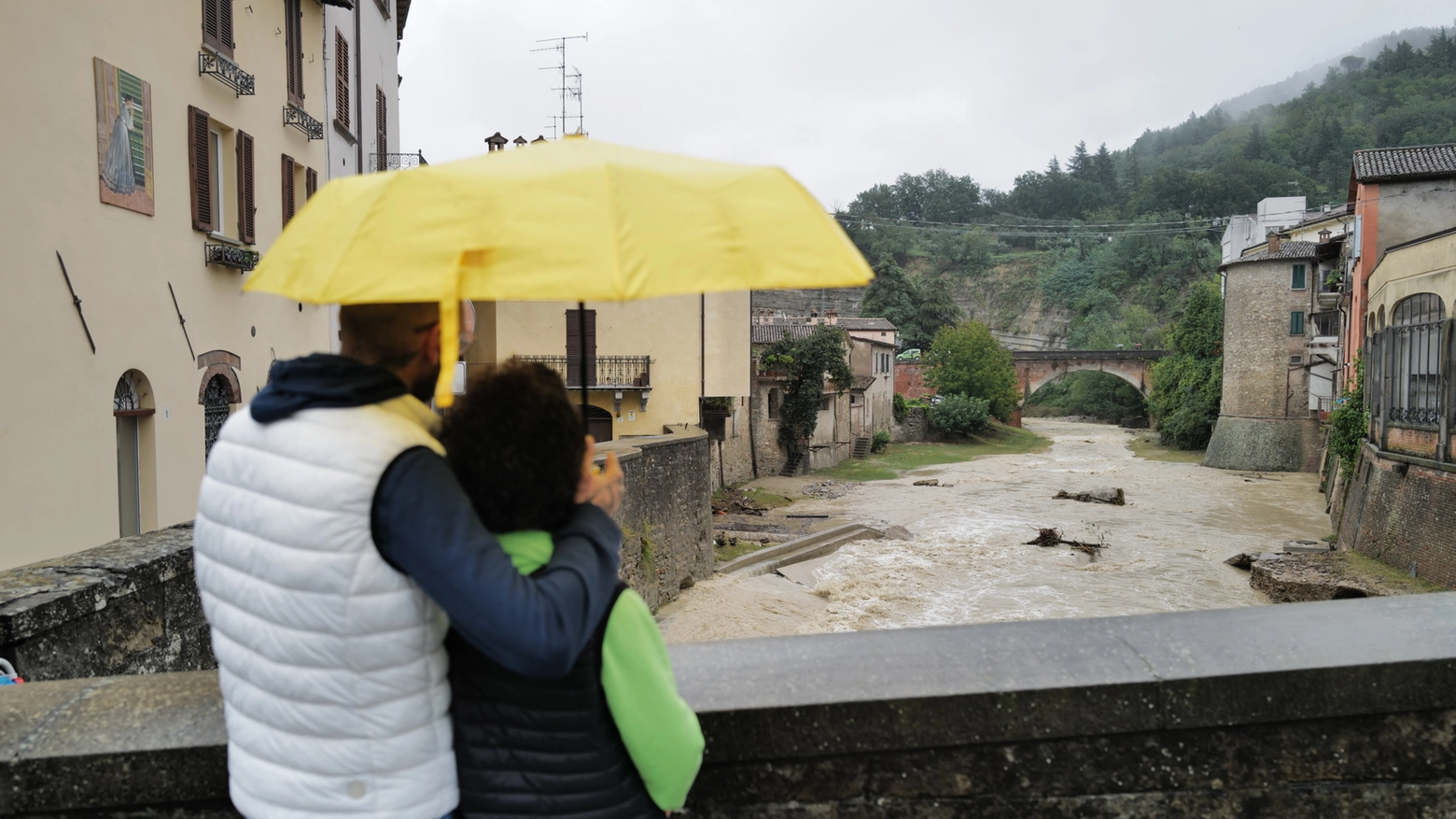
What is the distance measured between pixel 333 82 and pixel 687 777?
17241 mm

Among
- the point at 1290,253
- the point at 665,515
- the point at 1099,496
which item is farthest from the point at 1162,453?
the point at 665,515

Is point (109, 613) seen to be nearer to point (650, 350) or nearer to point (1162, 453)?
point (650, 350)

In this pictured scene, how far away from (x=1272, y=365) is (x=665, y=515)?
3647 cm

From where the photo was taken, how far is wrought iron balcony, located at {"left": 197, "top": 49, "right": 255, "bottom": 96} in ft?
38.0

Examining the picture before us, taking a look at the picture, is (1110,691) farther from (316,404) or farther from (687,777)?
(316,404)

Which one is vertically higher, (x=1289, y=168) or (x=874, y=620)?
(x=1289, y=168)

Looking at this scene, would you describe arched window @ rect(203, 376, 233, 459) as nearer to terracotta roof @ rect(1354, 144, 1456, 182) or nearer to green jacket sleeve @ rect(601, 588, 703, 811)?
green jacket sleeve @ rect(601, 588, 703, 811)

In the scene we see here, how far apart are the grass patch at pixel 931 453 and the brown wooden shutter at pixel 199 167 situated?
28019 millimetres

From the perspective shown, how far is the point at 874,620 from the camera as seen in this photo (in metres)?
16.3

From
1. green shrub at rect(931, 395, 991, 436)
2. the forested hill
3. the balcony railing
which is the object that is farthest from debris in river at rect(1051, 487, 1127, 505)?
the forested hill

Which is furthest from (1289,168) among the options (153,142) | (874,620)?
(153,142)

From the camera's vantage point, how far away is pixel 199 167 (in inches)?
452

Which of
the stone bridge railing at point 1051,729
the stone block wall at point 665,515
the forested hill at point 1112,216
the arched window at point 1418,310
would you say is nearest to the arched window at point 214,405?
the stone block wall at point 665,515

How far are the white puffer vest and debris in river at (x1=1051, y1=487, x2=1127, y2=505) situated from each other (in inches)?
1295
